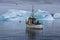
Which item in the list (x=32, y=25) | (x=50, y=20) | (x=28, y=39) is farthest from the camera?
(x=50, y=20)

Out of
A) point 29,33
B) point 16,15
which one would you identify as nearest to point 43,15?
point 16,15

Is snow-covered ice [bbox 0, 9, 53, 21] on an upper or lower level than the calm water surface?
upper

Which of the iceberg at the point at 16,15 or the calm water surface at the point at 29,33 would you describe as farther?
the iceberg at the point at 16,15

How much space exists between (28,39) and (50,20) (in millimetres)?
3314

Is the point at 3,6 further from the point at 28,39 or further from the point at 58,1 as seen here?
the point at 28,39

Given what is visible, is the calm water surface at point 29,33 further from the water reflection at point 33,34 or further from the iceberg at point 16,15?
the iceberg at point 16,15

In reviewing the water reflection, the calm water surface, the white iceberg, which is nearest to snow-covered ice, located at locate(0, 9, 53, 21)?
the white iceberg

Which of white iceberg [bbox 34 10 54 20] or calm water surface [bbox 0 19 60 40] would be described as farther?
white iceberg [bbox 34 10 54 20]

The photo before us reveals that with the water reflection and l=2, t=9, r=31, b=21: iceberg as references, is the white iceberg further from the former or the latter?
the water reflection

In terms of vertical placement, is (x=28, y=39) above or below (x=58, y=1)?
below

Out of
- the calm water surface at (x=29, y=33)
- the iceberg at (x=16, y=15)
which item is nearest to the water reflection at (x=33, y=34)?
the calm water surface at (x=29, y=33)

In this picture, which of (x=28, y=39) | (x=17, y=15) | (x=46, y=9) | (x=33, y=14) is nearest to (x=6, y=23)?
(x=17, y=15)

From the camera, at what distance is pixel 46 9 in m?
7.02

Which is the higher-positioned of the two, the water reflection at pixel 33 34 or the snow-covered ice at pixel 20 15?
the snow-covered ice at pixel 20 15
